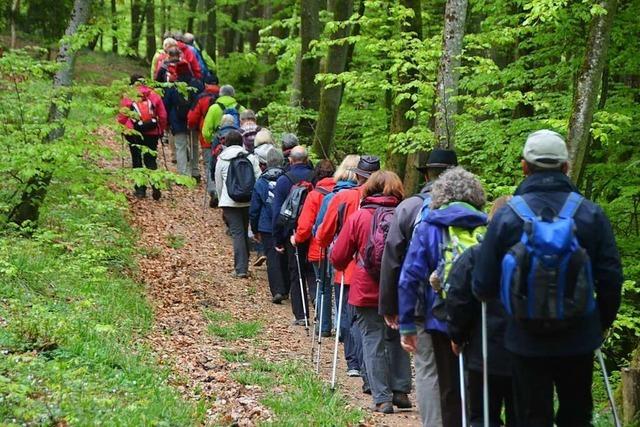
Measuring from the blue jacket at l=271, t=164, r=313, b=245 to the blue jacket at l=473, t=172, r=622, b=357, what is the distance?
23.9ft

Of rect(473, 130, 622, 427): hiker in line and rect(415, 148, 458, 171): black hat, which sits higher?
rect(415, 148, 458, 171): black hat

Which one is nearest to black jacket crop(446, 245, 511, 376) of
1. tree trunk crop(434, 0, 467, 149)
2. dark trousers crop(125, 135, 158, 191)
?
tree trunk crop(434, 0, 467, 149)

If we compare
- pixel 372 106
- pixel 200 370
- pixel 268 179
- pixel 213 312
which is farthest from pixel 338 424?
pixel 372 106

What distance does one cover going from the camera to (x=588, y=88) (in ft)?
35.3

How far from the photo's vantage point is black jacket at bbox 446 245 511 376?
5.30m

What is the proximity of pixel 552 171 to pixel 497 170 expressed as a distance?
9.77 m

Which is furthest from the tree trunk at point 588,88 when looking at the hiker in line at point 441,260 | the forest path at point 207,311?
the hiker in line at point 441,260

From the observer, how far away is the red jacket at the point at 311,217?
35.7 feet

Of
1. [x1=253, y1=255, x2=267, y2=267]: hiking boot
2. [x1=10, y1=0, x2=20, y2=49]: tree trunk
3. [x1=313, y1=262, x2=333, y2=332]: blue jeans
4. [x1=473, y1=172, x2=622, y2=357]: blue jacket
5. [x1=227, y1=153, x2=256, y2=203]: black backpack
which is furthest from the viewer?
[x1=10, y1=0, x2=20, y2=49]: tree trunk

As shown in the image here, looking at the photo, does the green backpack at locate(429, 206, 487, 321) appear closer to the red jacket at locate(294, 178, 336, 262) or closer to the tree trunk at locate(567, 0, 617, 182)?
the red jacket at locate(294, 178, 336, 262)

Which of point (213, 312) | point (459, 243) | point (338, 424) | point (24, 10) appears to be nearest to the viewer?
point (459, 243)

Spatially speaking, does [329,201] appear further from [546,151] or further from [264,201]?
[546,151]

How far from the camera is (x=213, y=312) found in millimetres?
11648

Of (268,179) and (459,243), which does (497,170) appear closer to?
(268,179)
